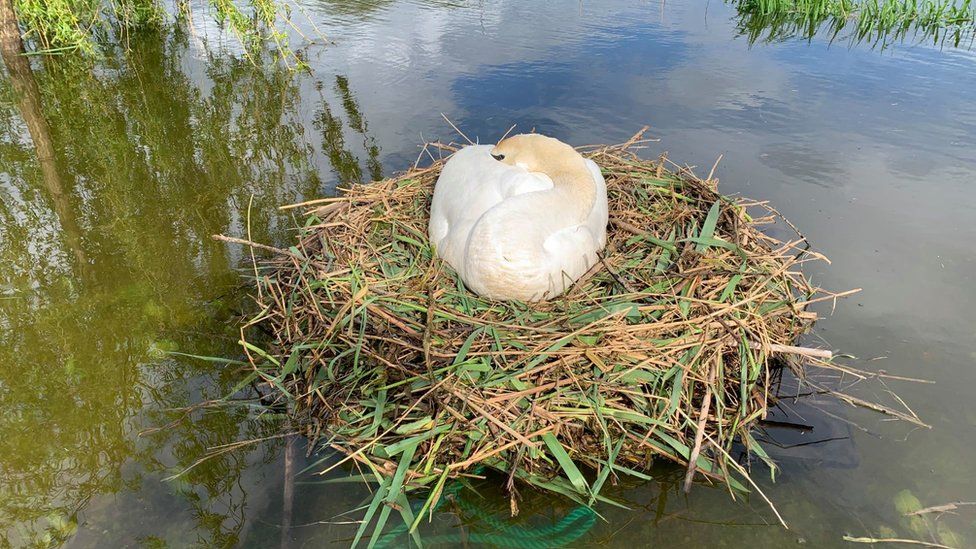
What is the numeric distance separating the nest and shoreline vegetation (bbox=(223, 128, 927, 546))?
0.03ft

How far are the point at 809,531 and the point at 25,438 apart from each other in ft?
13.5

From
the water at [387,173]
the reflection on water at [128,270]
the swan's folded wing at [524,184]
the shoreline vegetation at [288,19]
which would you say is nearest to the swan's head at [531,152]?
the swan's folded wing at [524,184]

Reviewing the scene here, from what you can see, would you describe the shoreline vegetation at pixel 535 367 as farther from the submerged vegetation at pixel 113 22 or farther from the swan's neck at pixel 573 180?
the submerged vegetation at pixel 113 22

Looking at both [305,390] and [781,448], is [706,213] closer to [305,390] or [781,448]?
[781,448]

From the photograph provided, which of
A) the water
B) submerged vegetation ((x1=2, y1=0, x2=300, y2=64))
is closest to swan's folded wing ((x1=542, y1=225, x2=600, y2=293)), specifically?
the water

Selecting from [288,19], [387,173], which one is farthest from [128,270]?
[288,19]

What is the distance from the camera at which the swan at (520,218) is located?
341 cm

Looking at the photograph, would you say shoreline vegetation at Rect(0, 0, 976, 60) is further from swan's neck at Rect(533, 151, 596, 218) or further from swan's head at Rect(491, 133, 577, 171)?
swan's neck at Rect(533, 151, 596, 218)

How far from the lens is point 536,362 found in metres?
3.08

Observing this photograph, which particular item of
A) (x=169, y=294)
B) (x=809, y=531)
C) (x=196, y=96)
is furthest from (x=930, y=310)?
(x=196, y=96)

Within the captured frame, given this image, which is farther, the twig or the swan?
the swan

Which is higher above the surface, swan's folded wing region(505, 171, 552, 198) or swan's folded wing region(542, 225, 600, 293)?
swan's folded wing region(505, 171, 552, 198)

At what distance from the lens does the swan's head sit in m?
4.02

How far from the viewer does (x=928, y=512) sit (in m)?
3.11
